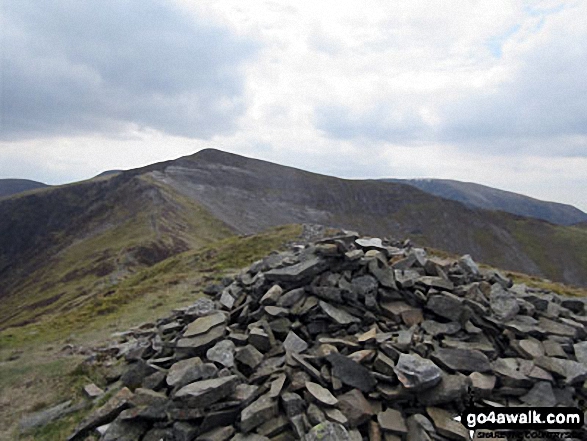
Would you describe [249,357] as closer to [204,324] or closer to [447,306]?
[204,324]

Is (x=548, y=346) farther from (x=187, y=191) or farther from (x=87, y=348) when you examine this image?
(x=187, y=191)

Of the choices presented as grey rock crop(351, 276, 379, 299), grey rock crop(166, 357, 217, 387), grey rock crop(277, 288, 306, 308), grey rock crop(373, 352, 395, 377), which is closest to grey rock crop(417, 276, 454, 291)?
grey rock crop(351, 276, 379, 299)

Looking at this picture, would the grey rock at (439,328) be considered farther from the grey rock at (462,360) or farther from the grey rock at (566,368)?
the grey rock at (566,368)

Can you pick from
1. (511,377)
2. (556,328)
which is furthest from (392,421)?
(556,328)

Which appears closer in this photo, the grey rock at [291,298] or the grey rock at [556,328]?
the grey rock at [556,328]

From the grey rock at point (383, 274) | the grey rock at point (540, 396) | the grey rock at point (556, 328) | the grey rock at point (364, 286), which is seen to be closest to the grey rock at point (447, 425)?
the grey rock at point (540, 396)

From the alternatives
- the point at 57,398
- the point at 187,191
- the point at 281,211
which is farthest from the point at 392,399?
the point at 281,211

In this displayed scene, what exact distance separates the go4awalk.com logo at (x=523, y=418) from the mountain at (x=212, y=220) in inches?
2132

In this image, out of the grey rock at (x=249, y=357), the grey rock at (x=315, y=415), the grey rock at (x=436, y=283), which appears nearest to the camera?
the grey rock at (x=315, y=415)

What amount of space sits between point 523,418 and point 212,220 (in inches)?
3545

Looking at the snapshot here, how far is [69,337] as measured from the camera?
784 inches

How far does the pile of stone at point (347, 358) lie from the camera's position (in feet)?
31.4

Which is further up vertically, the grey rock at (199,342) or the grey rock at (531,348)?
the grey rock at (531,348)

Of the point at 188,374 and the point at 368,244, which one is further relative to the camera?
the point at 368,244
